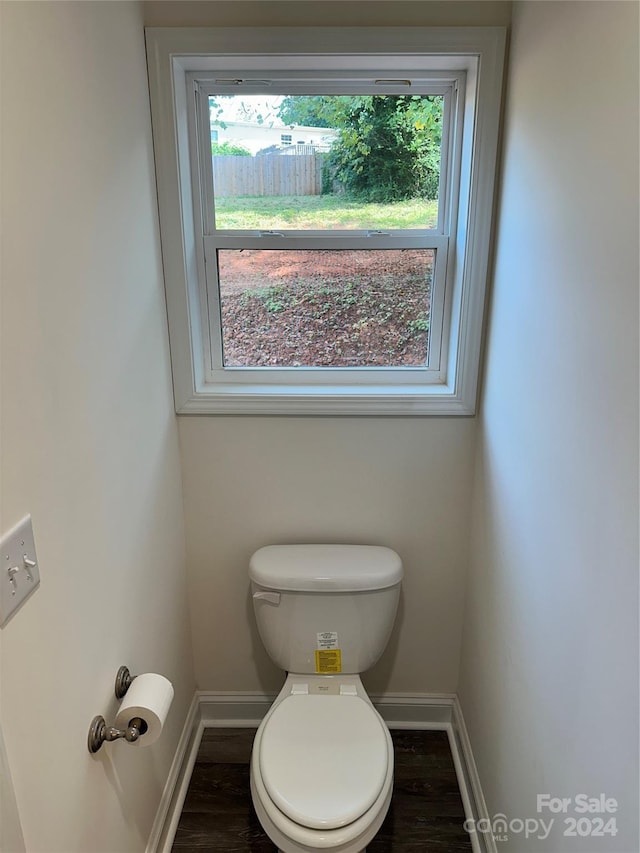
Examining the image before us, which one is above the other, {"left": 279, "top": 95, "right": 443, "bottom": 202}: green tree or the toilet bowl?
{"left": 279, "top": 95, "right": 443, "bottom": 202}: green tree

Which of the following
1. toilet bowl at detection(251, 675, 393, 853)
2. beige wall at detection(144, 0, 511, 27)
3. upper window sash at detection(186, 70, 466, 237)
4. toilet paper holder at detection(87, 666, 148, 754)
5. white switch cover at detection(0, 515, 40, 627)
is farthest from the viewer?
upper window sash at detection(186, 70, 466, 237)

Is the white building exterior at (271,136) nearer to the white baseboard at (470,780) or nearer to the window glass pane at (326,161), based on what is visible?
the window glass pane at (326,161)

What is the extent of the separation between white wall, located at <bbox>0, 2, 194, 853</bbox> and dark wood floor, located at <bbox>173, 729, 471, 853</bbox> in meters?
0.26

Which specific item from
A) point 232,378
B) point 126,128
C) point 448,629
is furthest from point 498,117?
point 448,629

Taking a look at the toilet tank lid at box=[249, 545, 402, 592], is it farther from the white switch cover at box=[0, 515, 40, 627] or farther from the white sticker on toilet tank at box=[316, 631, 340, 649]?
the white switch cover at box=[0, 515, 40, 627]

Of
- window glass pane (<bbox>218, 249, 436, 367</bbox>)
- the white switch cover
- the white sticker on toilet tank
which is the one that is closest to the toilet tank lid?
the white sticker on toilet tank

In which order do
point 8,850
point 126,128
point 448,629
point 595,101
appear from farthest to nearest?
point 448,629
point 126,128
point 595,101
point 8,850

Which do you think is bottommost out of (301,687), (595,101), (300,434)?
(301,687)

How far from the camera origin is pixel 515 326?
1325mm

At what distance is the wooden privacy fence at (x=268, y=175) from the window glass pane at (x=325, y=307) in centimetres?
17

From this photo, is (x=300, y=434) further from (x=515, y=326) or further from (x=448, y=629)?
(x=448, y=629)

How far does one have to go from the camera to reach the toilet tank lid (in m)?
1.58

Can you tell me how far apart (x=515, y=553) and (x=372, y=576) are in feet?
1.42

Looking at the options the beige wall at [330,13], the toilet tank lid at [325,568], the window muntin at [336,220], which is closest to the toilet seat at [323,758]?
the toilet tank lid at [325,568]
